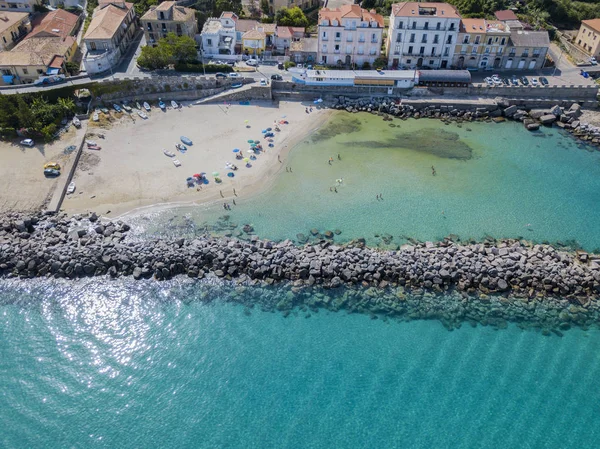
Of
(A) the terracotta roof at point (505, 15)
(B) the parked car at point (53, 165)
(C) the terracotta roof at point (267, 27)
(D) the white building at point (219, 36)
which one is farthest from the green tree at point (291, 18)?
(B) the parked car at point (53, 165)

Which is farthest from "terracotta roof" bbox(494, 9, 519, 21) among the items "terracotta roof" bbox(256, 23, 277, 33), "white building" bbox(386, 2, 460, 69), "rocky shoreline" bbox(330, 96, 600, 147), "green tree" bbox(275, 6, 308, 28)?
"terracotta roof" bbox(256, 23, 277, 33)

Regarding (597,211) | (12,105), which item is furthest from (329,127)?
(12,105)

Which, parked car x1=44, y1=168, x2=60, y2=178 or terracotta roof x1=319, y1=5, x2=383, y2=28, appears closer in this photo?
parked car x1=44, y1=168, x2=60, y2=178

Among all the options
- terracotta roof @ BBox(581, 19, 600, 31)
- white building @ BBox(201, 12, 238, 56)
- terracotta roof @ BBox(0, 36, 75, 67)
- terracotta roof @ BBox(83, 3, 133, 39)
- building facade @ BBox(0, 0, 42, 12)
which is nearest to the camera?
terracotta roof @ BBox(0, 36, 75, 67)

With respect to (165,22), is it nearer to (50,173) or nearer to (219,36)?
(219,36)

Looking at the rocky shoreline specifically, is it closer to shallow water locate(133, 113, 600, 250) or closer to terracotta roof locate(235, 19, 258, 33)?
shallow water locate(133, 113, 600, 250)

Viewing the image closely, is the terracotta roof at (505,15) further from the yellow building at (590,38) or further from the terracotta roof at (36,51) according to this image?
the terracotta roof at (36,51)

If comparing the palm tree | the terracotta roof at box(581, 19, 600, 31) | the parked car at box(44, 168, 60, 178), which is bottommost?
the parked car at box(44, 168, 60, 178)
